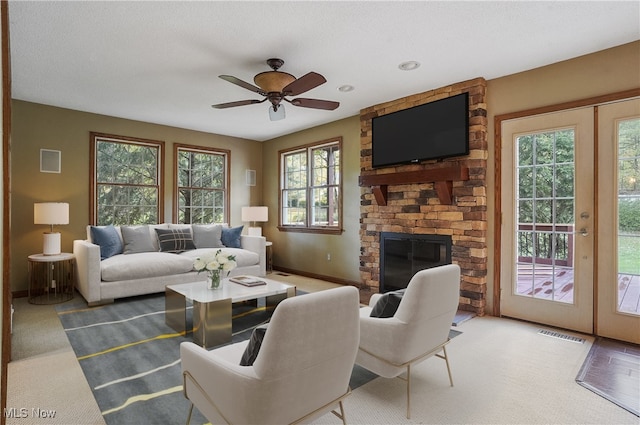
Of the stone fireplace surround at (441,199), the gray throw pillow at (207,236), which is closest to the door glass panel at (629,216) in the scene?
the stone fireplace surround at (441,199)

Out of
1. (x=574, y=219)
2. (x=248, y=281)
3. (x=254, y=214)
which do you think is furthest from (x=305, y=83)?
(x=254, y=214)

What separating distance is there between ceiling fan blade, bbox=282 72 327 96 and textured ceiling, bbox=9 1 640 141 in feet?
1.04

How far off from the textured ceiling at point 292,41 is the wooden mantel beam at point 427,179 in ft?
3.23

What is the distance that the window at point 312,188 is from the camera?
552cm

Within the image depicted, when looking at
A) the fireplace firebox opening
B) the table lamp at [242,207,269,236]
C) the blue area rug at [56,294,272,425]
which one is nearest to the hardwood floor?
the fireplace firebox opening

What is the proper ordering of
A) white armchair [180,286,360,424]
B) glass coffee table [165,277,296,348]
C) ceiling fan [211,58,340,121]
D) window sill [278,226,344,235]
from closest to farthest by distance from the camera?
white armchair [180,286,360,424], glass coffee table [165,277,296,348], ceiling fan [211,58,340,121], window sill [278,226,344,235]

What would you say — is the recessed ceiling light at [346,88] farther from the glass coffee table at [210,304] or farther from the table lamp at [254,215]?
the table lamp at [254,215]

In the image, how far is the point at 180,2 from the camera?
2.33 m

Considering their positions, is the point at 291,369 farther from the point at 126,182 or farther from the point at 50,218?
the point at 126,182

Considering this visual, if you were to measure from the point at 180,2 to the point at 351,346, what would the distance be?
95.7 inches

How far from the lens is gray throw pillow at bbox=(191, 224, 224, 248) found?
5379 millimetres

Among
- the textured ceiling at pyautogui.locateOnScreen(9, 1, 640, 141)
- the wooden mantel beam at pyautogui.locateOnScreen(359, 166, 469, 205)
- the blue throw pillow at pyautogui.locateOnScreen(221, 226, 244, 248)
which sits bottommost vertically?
the blue throw pillow at pyautogui.locateOnScreen(221, 226, 244, 248)

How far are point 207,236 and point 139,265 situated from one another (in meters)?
1.32

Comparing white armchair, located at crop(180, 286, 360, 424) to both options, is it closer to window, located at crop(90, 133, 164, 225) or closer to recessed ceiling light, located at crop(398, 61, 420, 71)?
recessed ceiling light, located at crop(398, 61, 420, 71)
